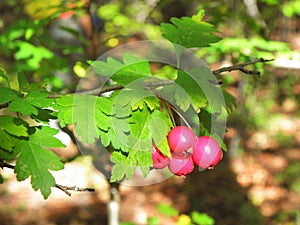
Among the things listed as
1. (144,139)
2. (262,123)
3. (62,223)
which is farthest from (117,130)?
(262,123)

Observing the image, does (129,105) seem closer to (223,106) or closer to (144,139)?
(144,139)

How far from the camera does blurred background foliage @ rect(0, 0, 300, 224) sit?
2.71 m

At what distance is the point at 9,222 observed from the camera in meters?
5.29

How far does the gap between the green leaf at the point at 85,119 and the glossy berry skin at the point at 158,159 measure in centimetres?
20

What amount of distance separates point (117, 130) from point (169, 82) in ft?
0.89

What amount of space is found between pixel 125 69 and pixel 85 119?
0.27 metres

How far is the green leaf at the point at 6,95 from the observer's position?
1.30 metres

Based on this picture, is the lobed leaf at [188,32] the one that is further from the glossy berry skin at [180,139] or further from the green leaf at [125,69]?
the glossy berry skin at [180,139]

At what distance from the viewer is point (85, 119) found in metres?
1.30

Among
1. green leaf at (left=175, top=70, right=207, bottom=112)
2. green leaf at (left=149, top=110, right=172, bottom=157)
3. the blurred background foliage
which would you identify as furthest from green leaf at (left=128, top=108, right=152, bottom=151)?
the blurred background foliage

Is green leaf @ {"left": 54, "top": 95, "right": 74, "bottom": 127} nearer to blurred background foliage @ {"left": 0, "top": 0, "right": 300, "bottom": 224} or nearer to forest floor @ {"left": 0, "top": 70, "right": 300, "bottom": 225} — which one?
blurred background foliage @ {"left": 0, "top": 0, "right": 300, "bottom": 224}

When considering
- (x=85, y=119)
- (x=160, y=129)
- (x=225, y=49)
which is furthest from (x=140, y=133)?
(x=225, y=49)

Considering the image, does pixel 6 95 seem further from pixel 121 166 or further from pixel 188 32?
pixel 188 32

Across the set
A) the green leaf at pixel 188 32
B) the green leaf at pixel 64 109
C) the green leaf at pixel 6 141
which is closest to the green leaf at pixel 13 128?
the green leaf at pixel 6 141
